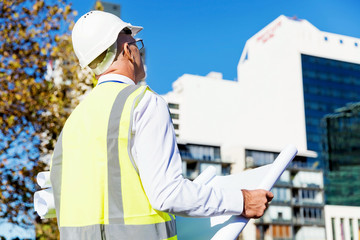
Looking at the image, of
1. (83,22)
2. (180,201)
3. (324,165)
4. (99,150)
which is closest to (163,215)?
(180,201)

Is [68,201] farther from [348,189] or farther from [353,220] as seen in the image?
[348,189]

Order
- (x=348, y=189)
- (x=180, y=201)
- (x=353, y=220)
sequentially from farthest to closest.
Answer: (x=348, y=189) < (x=353, y=220) < (x=180, y=201)

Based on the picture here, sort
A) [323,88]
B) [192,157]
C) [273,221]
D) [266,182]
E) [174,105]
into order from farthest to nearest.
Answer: [174,105] < [323,88] < [273,221] < [192,157] < [266,182]

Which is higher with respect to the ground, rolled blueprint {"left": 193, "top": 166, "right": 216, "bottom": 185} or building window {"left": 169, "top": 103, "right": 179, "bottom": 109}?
building window {"left": 169, "top": 103, "right": 179, "bottom": 109}

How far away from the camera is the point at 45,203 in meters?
1.90

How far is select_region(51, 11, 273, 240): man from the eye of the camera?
1.55 m

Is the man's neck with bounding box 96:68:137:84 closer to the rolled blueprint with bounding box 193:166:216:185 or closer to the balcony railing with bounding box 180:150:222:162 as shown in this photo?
the rolled blueprint with bounding box 193:166:216:185

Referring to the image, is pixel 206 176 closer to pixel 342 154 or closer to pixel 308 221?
pixel 308 221

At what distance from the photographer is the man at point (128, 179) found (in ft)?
5.10

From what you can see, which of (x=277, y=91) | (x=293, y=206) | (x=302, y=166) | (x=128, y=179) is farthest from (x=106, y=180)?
(x=277, y=91)

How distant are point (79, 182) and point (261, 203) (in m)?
0.59

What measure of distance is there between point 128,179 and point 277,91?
96.2 metres

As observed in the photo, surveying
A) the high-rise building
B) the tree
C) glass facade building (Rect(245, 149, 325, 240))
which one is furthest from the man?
the high-rise building

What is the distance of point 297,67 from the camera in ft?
304
